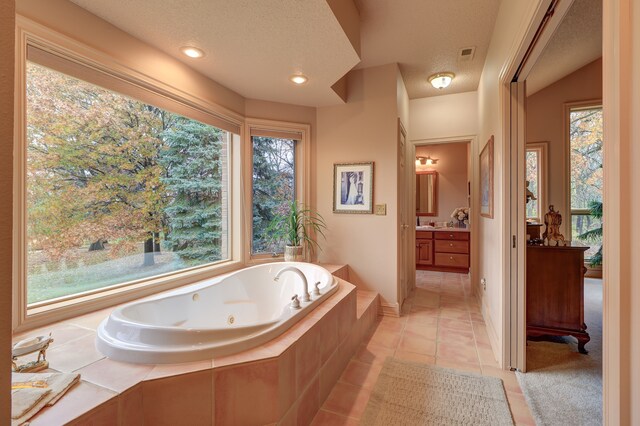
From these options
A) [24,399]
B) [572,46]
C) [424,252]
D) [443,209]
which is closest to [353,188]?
[424,252]

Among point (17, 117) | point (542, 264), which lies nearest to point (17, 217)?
point (17, 117)

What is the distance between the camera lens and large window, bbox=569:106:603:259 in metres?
3.92

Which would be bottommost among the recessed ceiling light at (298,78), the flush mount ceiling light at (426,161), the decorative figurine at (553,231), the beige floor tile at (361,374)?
the beige floor tile at (361,374)

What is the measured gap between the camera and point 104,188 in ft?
6.07

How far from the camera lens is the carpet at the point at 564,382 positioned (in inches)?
61.2

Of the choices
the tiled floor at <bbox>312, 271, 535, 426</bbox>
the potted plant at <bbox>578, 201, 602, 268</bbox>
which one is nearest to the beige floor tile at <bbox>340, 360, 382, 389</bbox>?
the tiled floor at <bbox>312, 271, 535, 426</bbox>

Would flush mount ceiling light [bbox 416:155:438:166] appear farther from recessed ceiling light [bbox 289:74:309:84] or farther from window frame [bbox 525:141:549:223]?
recessed ceiling light [bbox 289:74:309:84]

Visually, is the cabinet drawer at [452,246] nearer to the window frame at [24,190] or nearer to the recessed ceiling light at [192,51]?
the window frame at [24,190]

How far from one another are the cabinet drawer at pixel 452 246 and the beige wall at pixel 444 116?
1.97m

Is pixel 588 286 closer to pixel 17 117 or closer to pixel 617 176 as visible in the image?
pixel 617 176

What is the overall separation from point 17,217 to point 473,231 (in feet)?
13.9

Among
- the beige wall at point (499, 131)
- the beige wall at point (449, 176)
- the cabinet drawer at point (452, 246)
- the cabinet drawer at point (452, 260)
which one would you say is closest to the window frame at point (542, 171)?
the cabinet drawer at point (452, 246)

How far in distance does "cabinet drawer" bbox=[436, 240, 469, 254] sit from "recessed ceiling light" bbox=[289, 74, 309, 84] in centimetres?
367

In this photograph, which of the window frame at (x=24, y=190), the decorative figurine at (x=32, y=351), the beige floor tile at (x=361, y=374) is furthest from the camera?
the beige floor tile at (x=361, y=374)
